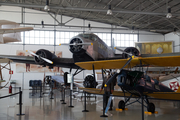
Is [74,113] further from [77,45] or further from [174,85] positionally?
[174,85]

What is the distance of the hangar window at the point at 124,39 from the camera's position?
94.9 ft

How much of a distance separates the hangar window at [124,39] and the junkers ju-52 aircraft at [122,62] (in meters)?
15.5

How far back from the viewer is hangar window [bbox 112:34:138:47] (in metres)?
28.9

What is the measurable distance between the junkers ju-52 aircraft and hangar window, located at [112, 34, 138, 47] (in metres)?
15.5

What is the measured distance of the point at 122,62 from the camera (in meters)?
8.06

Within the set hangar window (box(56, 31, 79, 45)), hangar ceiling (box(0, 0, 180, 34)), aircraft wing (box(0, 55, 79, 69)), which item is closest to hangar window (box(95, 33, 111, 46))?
hangar ceiling (box(0, 0, 180, 34))

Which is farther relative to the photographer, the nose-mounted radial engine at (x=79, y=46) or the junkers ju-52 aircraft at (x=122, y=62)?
the nose-mounted radial engine at (x=79, y=46)

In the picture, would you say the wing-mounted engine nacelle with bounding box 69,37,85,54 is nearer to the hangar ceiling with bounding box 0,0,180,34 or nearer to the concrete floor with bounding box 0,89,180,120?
the concrete floor with bounding box 0,89,180,120

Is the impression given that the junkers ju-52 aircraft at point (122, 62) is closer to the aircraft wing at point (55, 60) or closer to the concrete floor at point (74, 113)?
the aircraft wing at point (55, 60)

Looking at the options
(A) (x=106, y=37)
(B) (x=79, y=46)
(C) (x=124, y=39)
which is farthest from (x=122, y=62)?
(C) (x=124, y=39)

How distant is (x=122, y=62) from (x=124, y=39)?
2189 centimetres

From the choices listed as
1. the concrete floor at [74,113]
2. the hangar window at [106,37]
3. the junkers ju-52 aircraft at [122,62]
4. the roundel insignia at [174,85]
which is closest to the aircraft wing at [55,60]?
the junkers ju-52 aircraft at [122,62]

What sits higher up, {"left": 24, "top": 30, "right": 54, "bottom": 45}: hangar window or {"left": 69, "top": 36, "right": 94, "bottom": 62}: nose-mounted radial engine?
{"left": 24, "top": 30, "right": 54, "bottom": 45}: hangar window

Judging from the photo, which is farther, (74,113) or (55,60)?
(55,60)
